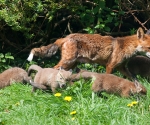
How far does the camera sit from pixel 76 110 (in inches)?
275

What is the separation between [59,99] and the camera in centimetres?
747

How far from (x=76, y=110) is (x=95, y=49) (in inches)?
149

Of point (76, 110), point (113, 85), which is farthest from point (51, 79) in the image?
point (76, 110)

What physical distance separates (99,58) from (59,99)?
342cm

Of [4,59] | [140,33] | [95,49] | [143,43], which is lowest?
[4,59]

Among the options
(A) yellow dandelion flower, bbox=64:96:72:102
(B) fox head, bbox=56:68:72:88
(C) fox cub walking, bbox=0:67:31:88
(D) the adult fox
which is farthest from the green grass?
(D) the adult fox

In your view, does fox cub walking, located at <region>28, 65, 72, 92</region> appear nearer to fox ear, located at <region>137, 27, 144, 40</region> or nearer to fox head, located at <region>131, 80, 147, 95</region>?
fox head, located at <region>131, 80, 147, 95</region>

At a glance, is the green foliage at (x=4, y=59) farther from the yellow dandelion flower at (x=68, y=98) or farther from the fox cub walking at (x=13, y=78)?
the yellow dandelion flower at (x=68, y=98)

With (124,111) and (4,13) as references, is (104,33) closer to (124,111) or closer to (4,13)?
(4,13)

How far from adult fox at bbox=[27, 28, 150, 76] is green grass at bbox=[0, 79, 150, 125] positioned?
6.47 feet

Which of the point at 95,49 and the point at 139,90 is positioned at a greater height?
the point at 95,49

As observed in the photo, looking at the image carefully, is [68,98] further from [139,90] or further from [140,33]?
[140,33]

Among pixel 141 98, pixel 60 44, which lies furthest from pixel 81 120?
pixel 60 44

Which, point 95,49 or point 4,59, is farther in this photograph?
point 4,59
